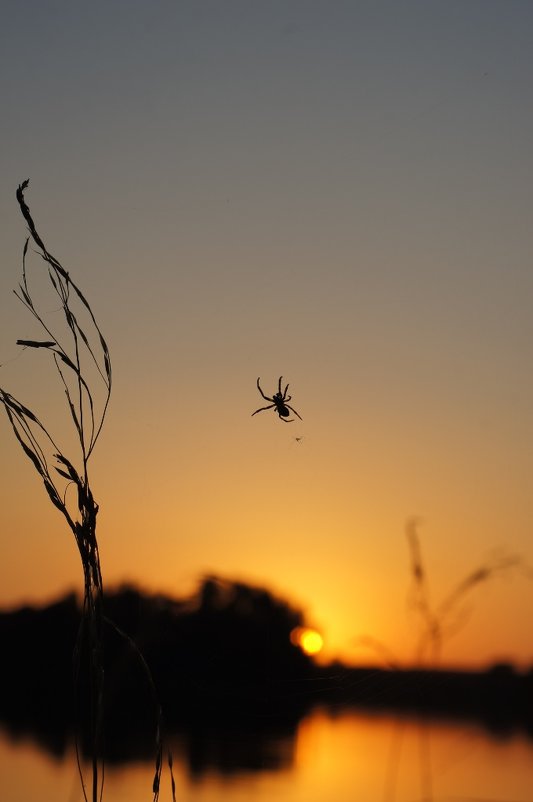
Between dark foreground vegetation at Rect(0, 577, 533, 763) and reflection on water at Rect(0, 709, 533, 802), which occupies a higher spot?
reflection on water at Rect(0, 709, 533, 802)

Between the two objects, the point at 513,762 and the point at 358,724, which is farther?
the point at 358,724

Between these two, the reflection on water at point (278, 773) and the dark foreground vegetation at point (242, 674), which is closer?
the dark foreground vegetation at point (242, 674)

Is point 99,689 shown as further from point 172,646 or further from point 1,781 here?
point 1,781

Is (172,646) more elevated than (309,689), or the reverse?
(172,646)

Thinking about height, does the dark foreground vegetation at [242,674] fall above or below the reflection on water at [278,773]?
below

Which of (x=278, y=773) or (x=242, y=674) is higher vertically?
(x=278, y=773)

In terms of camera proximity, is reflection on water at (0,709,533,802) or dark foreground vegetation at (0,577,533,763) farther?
reflection on water at (0,709,533,802)

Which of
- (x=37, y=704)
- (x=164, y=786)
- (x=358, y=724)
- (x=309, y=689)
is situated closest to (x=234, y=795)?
(x=164, y=786)

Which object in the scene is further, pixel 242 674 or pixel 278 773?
pixel 278 773
